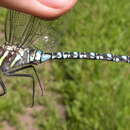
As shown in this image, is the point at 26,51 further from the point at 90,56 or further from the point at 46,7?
the point at 46,7

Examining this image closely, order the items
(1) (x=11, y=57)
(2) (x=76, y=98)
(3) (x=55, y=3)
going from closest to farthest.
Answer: (3) (x=55, y=3)
(1) (x=11, y=57)
(2) (x=76, y=98)

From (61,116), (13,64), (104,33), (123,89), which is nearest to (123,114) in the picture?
(123,89)

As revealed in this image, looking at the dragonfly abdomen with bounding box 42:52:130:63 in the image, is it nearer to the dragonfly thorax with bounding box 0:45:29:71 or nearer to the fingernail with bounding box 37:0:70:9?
the dragonfly thorax with bounding box 0:45:29:71

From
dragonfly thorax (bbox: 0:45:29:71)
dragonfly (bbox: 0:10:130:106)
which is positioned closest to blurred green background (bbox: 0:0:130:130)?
dragonfly (bbox: 0:10:130:106)

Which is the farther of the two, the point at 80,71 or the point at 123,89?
the point at 80,71

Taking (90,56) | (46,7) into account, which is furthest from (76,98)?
(46,7)

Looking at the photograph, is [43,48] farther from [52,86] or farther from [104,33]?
[104,33]
